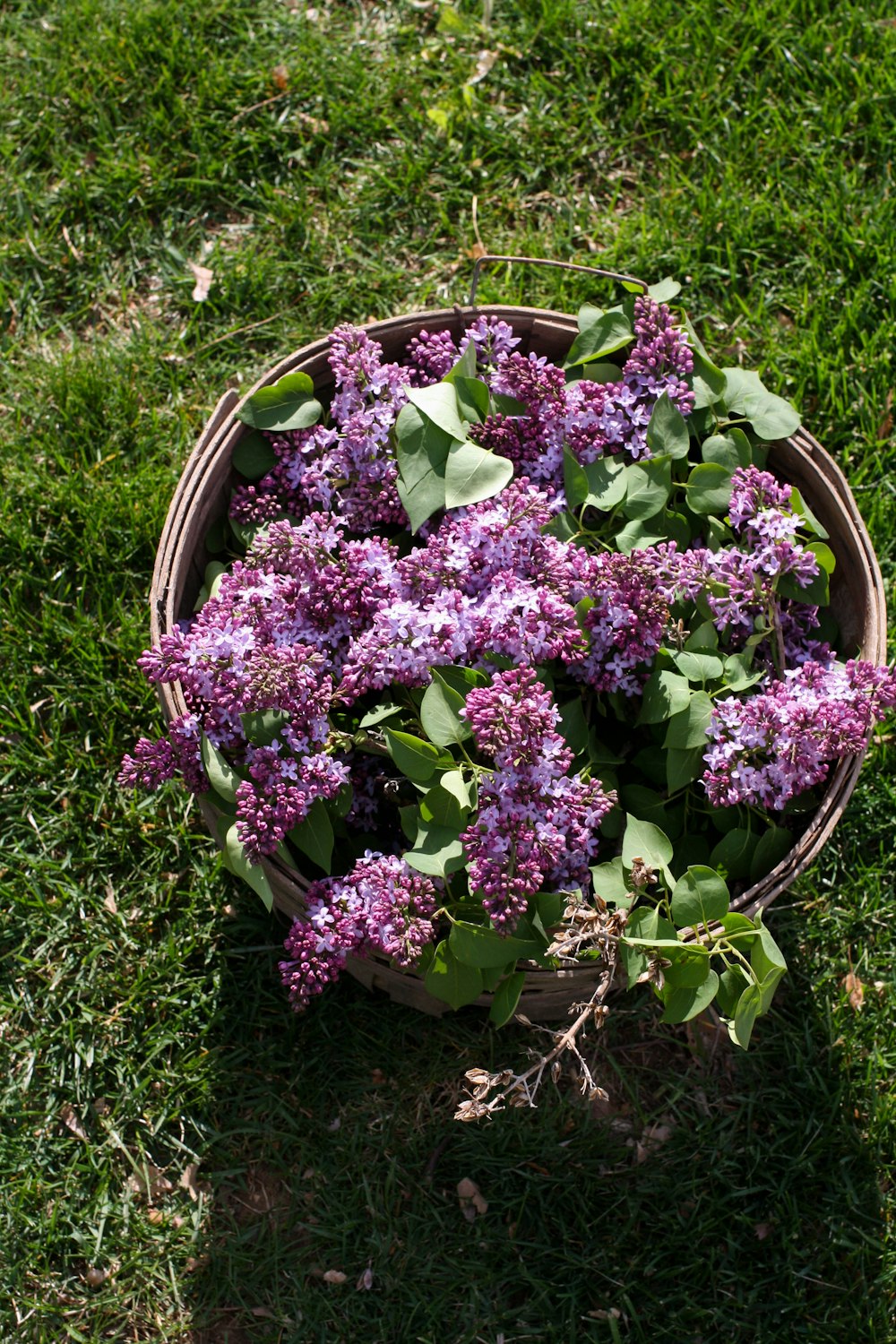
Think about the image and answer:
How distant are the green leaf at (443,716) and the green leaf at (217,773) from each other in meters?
0.37

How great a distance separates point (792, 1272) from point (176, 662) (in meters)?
1.77

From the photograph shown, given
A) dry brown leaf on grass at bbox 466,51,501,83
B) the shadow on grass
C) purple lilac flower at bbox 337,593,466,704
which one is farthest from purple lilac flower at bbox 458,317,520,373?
dry brown leaf on grass at bbox 466,51,501,83

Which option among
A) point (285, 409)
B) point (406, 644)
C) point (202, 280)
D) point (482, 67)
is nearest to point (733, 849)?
point (406, 644)

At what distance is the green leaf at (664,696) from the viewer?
202 cm

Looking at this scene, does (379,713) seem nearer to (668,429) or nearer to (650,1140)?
(668,429)

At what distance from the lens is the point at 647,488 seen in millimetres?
2105

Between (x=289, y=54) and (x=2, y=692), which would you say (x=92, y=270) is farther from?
(x=2, y=692)

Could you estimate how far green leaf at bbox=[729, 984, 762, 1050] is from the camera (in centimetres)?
183

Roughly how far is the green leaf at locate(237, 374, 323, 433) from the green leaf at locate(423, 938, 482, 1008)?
99 cm

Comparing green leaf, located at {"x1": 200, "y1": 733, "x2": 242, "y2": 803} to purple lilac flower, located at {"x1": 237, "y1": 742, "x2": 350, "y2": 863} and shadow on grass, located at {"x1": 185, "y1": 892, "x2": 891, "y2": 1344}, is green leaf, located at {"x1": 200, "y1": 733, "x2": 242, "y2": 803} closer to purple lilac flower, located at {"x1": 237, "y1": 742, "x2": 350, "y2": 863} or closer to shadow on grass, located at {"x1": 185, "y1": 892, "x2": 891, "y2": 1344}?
purple lilac flower, located at {"x1": 237, "y1": 742, "x2": 350, "y2": 863}

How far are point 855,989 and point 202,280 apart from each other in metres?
2.40

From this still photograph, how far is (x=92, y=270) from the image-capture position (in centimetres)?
327

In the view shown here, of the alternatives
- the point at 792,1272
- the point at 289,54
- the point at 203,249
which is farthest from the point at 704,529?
the point at 289,54

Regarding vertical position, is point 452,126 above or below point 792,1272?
above
